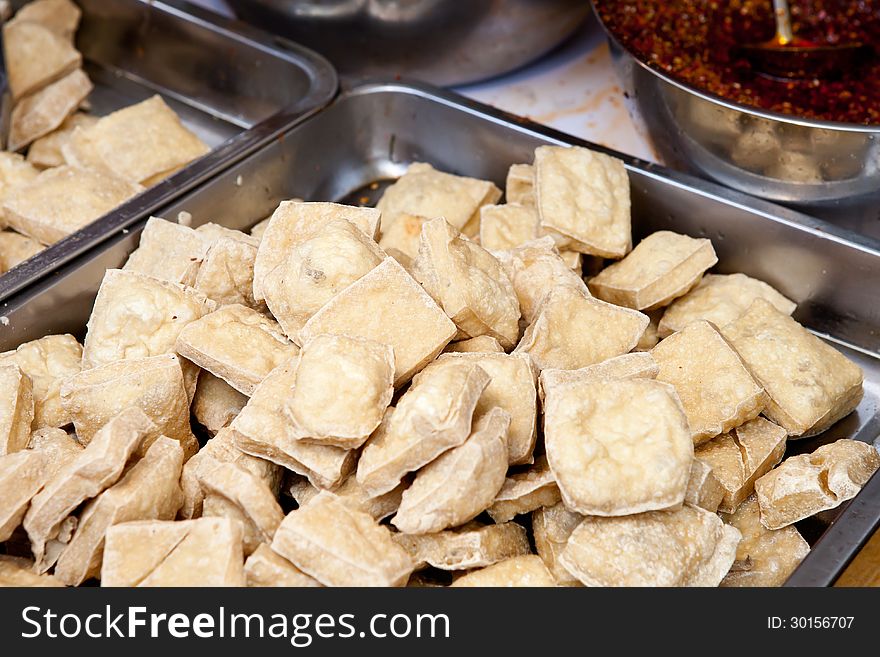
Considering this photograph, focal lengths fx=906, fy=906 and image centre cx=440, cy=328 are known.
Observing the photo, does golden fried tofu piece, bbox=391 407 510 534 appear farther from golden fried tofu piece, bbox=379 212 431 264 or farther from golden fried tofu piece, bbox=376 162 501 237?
golden fried tofu piece, bbox=376 162 501 237

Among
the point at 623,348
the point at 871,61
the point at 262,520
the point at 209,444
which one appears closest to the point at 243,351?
the point at 209,444

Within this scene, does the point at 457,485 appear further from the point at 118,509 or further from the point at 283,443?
the point at 118,509

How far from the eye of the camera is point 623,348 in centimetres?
162

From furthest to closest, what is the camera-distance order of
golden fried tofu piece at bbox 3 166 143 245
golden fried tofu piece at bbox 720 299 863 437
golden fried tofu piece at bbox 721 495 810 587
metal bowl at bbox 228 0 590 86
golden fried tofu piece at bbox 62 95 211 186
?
metal bowl at bbox 228 0 590 86
golden fried tofu piece at bbox 62 95 211 186
golden fried tofu piece at bbox 3 166 143 245
golden fried tofu piece at bbox 720 299 863 437
golden fried tofu piece at bbox 721 495 810 587

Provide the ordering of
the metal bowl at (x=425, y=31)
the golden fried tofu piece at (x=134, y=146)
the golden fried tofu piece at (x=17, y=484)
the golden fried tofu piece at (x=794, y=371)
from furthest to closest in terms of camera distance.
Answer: the metal bowl at (x=425, y=31) → the golden fried tofu piece at (x=134, y=146) → the golden fried tofu piece at (x=794, y=371) → the golden fried tofu piece at (x=17, y=484)

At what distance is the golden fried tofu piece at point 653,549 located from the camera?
4.11 feet

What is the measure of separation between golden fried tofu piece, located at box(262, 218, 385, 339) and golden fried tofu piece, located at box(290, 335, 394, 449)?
170 mm

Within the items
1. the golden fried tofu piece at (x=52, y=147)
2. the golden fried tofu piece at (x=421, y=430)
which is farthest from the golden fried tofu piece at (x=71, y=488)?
the golden fried tofu piece at (x=52, y=147)

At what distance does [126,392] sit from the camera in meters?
1.48

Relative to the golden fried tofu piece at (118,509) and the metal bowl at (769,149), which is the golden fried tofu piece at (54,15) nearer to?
the metal bowl at (769,149)

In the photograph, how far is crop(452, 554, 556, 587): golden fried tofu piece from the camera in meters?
1.27

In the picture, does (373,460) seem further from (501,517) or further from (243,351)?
(243,351)

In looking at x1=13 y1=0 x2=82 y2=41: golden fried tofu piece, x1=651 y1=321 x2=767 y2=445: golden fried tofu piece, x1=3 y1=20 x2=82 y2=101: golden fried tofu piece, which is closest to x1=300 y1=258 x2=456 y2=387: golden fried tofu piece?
x1=651 y1=321 x2=767 y2=445: golden fried tofu piece

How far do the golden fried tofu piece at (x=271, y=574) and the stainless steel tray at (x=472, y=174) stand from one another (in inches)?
31.7
